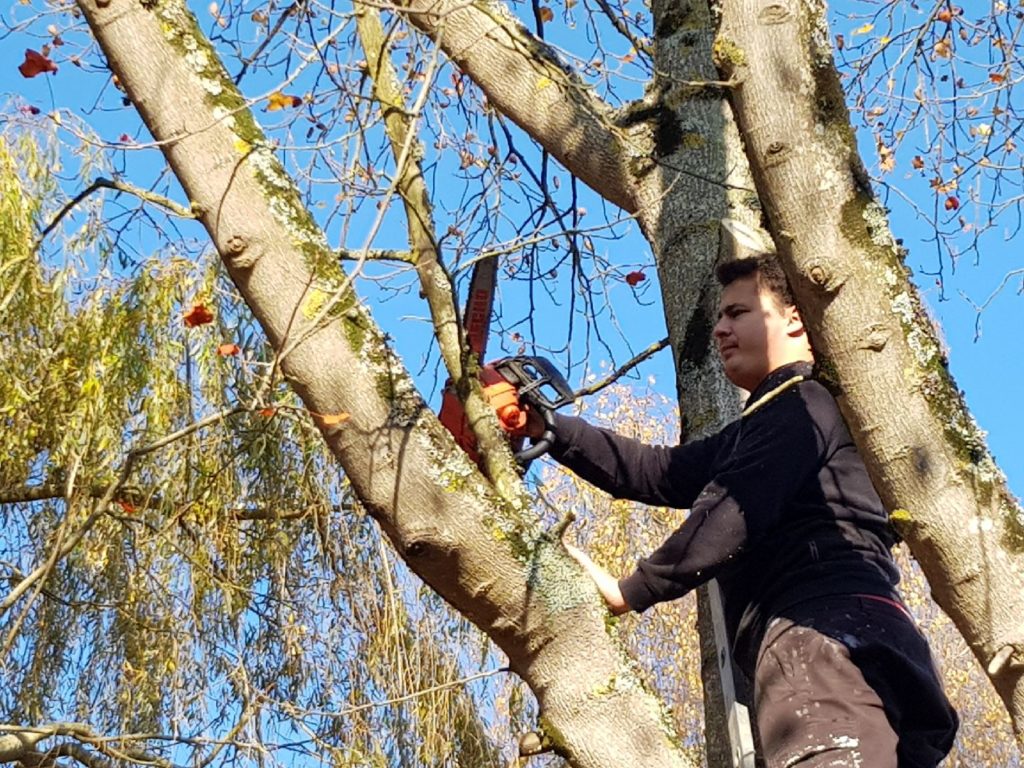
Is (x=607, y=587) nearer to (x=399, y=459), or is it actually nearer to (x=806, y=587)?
(x=806, y=587)

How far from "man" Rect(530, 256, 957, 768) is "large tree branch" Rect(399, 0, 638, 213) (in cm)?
85

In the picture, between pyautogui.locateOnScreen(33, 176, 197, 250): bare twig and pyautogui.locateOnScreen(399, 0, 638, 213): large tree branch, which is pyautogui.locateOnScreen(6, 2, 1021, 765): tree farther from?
pyautogui.locateOnScreen(399, 0, 638, 213): large tree branch

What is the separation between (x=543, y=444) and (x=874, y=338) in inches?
48.6

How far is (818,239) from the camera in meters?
1.88

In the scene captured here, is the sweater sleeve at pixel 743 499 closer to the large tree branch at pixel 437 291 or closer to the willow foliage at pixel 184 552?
the large tree branch at pixel 437 291

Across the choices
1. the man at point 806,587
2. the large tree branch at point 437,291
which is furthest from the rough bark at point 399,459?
the man at point 806,587

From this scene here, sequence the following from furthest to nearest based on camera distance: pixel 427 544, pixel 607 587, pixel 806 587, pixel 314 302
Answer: pixel 806 587 → pixel 607 587 → pixel 314 302 → pixel 427 544

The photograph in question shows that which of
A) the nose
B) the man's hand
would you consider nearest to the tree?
the man's hand

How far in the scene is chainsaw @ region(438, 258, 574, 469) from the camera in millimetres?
2971

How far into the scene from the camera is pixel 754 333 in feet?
9.26

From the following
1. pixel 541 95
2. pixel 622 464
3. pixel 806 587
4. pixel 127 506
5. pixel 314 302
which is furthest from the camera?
pixel 127 506

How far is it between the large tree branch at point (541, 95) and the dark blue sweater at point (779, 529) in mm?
898

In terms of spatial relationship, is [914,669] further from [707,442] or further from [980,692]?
[980,692]

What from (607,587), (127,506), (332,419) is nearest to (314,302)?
(332,419)
